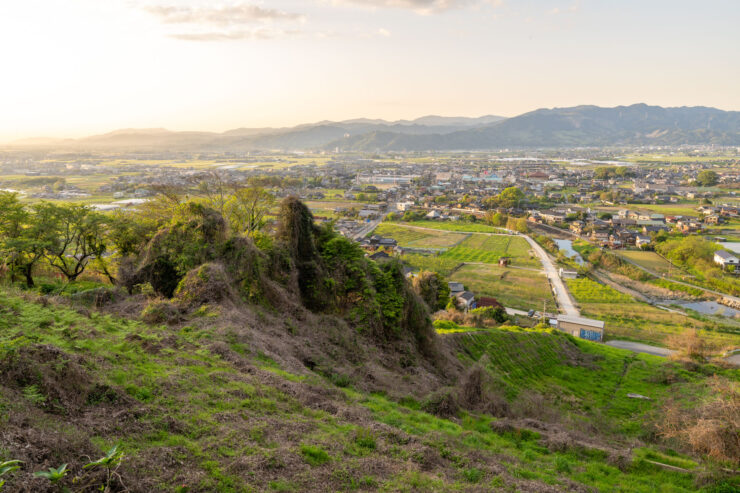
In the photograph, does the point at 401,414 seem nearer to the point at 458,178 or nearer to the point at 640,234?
the point at 640,234

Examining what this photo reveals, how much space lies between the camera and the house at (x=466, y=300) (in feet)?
140

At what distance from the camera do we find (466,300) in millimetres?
43438

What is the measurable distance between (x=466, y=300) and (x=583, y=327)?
11.7 meters

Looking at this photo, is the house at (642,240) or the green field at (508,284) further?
the house at (642,240)

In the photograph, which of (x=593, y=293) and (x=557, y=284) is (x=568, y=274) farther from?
(x=593, y=293)

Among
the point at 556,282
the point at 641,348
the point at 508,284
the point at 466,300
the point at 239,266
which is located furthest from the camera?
the point at 556,282

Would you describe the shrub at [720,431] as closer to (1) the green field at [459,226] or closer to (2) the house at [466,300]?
(2) the house at [466,300]

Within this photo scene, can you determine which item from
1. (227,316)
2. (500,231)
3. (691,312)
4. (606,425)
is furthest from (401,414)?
(500,231)

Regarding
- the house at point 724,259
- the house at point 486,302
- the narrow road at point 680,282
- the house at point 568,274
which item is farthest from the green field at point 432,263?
the house at point 724,259

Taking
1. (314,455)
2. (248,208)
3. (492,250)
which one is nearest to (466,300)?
(248,208)

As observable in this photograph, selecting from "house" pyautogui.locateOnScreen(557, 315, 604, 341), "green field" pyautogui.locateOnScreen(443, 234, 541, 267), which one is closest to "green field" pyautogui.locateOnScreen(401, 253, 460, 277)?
"green field" pyautogui.locateOnScreen(443, 234, 541, 267)

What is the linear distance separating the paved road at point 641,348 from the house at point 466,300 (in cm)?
1338

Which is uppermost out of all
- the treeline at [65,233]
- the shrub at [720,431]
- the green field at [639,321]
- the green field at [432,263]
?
the treeline at [65,233]

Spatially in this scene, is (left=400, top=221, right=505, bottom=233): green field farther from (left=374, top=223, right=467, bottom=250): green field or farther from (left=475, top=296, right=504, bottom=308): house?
(left=475, top=296, right=504, bottom=308): house
